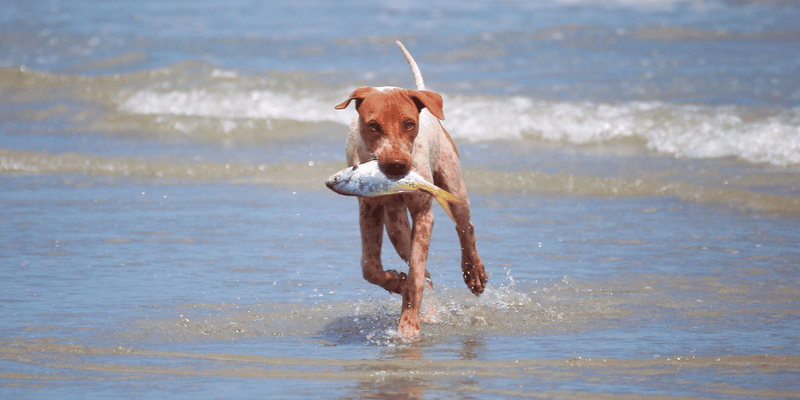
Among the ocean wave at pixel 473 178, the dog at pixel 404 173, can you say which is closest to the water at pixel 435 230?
the ocean wave at pixel 473 178

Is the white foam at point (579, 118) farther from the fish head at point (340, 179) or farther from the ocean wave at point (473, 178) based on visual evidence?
the fish head at point (340, 179)

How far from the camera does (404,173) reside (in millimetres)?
4039

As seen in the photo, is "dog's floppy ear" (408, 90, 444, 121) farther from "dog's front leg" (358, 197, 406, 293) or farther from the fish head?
"dog's front leg" (358, 197, 406, 293)

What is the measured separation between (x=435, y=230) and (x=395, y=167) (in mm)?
3232

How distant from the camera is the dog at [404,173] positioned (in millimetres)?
4102

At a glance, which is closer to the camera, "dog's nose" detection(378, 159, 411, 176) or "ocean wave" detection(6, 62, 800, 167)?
"dog's nose" detection(378, 159, 411, 176)

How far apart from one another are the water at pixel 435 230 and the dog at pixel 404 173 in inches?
9.7

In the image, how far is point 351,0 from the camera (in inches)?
1008

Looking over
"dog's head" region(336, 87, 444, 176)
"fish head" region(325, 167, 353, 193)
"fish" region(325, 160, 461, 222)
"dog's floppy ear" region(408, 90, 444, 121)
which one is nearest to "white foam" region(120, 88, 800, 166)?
"dog's floppy ear" region(408, 90, 444, 121)

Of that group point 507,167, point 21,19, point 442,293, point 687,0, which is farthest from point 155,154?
point 687,0

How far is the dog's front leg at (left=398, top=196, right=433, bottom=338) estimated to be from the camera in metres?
4.56

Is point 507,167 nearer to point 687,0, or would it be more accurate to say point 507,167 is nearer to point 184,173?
point 184,173

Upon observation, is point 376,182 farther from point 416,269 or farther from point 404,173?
point 416,269

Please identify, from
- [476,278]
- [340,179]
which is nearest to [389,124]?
[340,179]
